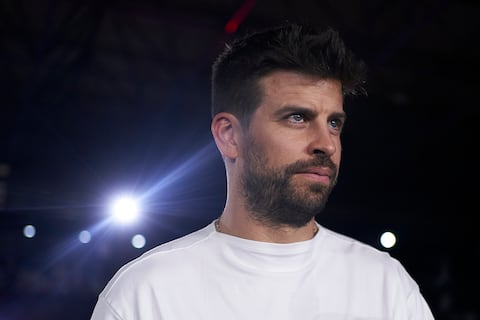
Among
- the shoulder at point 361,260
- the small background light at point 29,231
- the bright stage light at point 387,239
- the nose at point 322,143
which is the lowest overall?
the shoulder at point 361,260

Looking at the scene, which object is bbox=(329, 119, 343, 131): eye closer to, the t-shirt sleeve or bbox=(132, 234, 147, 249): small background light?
the t-shirt sleeve

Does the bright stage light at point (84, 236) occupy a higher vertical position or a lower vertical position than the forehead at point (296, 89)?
higher

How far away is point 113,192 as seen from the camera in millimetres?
8188

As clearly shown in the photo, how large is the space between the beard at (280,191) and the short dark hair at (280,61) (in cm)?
15

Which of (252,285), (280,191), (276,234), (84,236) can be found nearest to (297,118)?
(280,191)

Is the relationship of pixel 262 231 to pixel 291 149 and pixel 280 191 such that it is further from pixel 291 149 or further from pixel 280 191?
pixel 291 149

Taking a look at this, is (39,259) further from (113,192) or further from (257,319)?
(257,319)

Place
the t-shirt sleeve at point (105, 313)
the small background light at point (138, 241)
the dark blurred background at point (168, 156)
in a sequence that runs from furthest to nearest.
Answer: the small background light at point (138, 241)
the dark blurred background at point (168, 156)
the t-shirt sleeve at point (105, 313)

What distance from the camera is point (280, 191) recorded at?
1.68 m

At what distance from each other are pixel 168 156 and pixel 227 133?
6419 mm

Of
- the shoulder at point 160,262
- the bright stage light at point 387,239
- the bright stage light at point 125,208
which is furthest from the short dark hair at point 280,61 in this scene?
the bright stage light at point 387,239

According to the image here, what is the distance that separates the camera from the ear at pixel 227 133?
1.80m

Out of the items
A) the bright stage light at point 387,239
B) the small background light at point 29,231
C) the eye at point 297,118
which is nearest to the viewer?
the eye at point 297,118

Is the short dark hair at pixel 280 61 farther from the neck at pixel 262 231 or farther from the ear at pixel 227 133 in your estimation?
the neck at pixel 262 231
